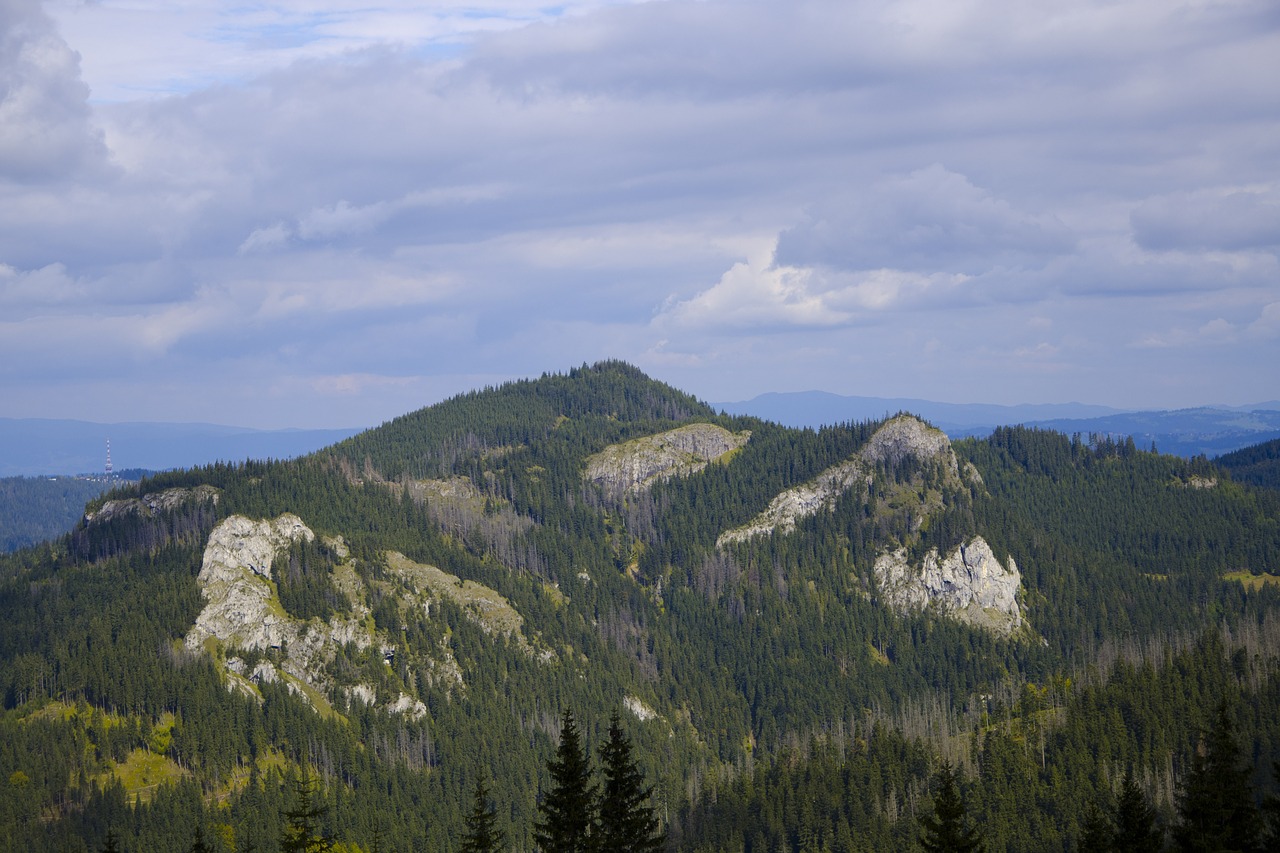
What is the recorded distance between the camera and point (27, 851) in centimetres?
19362

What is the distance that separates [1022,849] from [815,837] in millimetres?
29647

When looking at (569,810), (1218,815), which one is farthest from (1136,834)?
(569,810)

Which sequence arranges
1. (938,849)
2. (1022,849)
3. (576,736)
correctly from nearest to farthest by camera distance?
(938,849) < (576,736) < (1022,849)

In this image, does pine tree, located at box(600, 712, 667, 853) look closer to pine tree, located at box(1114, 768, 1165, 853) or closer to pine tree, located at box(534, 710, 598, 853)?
pine tree, located at box(534, 710, 598, 853)

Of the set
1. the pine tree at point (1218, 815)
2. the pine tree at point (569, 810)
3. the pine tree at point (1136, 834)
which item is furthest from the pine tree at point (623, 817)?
the pine tree at point (1218, 815)

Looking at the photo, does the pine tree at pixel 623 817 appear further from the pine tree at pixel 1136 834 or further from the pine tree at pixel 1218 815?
the pine tree at pixel 1218 815

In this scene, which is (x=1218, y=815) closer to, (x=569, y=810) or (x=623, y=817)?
(x=623, y=817)

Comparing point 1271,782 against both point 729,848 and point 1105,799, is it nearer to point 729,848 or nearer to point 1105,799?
point 1105,799

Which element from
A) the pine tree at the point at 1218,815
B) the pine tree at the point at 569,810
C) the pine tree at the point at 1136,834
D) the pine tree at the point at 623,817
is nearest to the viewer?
the pine tree at the point at 623,817

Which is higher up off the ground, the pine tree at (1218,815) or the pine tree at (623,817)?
the pine tree at (623,817)

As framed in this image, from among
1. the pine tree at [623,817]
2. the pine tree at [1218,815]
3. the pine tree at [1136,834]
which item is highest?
the pine tree at [623,817]

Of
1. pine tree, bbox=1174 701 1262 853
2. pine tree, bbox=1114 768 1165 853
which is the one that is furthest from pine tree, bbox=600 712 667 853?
pine tree, bbox=1174 701 1262 853

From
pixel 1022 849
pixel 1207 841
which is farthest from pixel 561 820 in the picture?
pixel 1022 849

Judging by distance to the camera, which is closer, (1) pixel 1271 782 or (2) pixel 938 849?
(2) pixel 938 849
